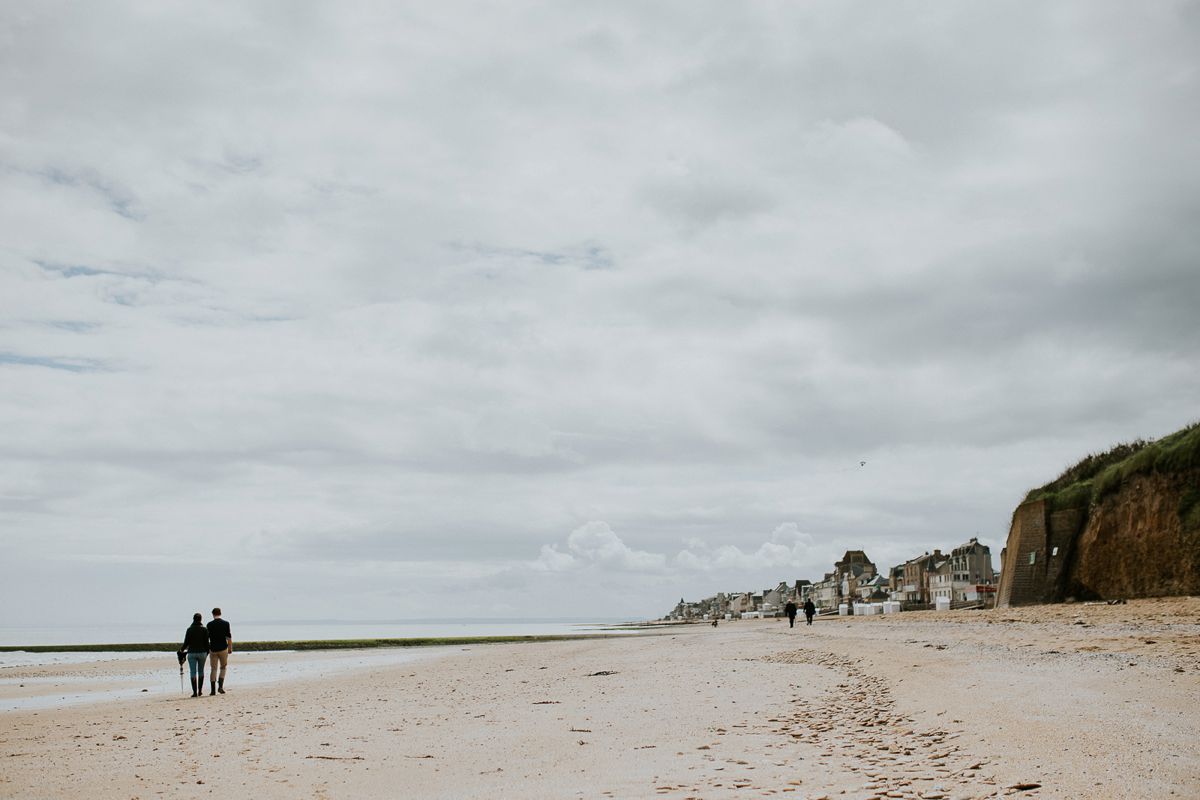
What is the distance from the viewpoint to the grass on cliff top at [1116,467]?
3538cm

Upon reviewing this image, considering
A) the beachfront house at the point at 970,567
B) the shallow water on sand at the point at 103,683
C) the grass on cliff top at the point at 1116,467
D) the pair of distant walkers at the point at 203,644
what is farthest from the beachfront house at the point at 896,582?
the pair of distant walkers at the point at 203,644

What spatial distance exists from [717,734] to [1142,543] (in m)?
31.9

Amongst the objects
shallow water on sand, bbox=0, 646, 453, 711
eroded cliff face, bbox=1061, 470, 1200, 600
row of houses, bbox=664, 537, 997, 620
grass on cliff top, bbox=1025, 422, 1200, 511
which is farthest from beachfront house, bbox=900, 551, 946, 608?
shallow water on sand, bbox=0, 646, 453, 711

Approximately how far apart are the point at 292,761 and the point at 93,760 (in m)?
3.92

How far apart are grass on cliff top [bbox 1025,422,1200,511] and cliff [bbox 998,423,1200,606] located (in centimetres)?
5

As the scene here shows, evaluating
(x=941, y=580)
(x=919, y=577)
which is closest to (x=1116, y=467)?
(x=941, y=580)

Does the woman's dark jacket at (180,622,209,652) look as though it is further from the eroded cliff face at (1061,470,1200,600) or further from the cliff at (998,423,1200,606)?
the cliff at (998,423,1200,606)

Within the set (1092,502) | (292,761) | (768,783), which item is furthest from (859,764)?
(1092,502)

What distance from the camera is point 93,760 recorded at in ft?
46.0

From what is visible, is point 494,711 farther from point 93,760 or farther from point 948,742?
point 948,742

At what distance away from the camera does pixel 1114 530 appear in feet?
128

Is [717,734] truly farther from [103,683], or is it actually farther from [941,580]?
[941,580]

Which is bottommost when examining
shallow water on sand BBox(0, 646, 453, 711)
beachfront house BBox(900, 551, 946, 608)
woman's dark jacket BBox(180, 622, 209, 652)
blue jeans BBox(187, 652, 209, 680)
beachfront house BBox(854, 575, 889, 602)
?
beachfront house BBox(854, 575, 889, 602)

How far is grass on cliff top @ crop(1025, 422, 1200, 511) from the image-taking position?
116 ft
